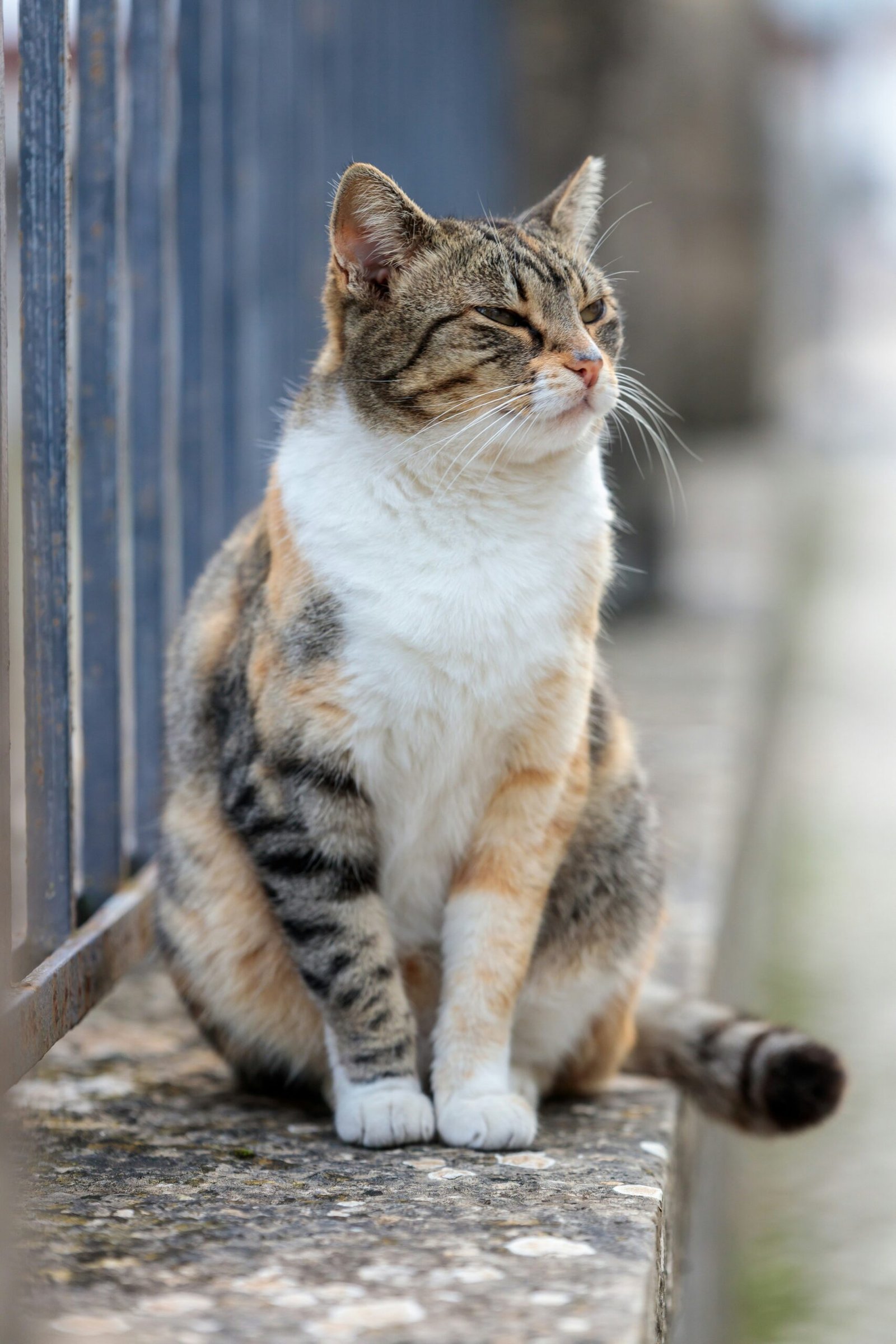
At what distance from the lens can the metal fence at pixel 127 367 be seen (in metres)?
1.95

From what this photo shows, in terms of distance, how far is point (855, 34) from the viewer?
25.8 m

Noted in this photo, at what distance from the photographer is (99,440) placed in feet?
7.86

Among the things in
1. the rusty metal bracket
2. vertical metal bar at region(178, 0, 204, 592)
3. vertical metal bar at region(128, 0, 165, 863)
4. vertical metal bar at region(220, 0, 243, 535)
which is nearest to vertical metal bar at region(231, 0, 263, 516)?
vertical metal bar at region(220, 0, 243, 535)

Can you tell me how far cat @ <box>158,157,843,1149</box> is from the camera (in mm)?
1948

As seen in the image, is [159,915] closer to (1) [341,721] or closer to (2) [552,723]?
(1) [341,721]

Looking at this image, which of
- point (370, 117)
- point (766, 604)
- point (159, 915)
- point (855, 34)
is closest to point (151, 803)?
point (159, 915)

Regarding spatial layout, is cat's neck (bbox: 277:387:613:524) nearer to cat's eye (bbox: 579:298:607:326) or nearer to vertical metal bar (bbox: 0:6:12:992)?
cat's eye (bbox: 579:298:607:326)

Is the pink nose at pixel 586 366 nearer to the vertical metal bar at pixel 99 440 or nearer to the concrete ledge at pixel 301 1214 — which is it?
the vertical metal bar at pixel 99 440

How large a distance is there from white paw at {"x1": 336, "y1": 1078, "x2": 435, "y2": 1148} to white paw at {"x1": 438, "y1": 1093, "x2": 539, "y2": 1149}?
0.10ft

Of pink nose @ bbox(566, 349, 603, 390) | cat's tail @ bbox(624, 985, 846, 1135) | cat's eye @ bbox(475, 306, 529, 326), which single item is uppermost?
cat's eye @ bbox(475, 306, 529, 326)

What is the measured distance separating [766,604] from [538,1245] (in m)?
5.45

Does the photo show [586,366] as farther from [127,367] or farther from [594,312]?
[127,367]

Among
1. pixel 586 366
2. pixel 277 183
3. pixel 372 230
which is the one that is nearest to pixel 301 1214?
pixel 586 366

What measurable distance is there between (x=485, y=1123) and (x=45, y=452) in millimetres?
1088
